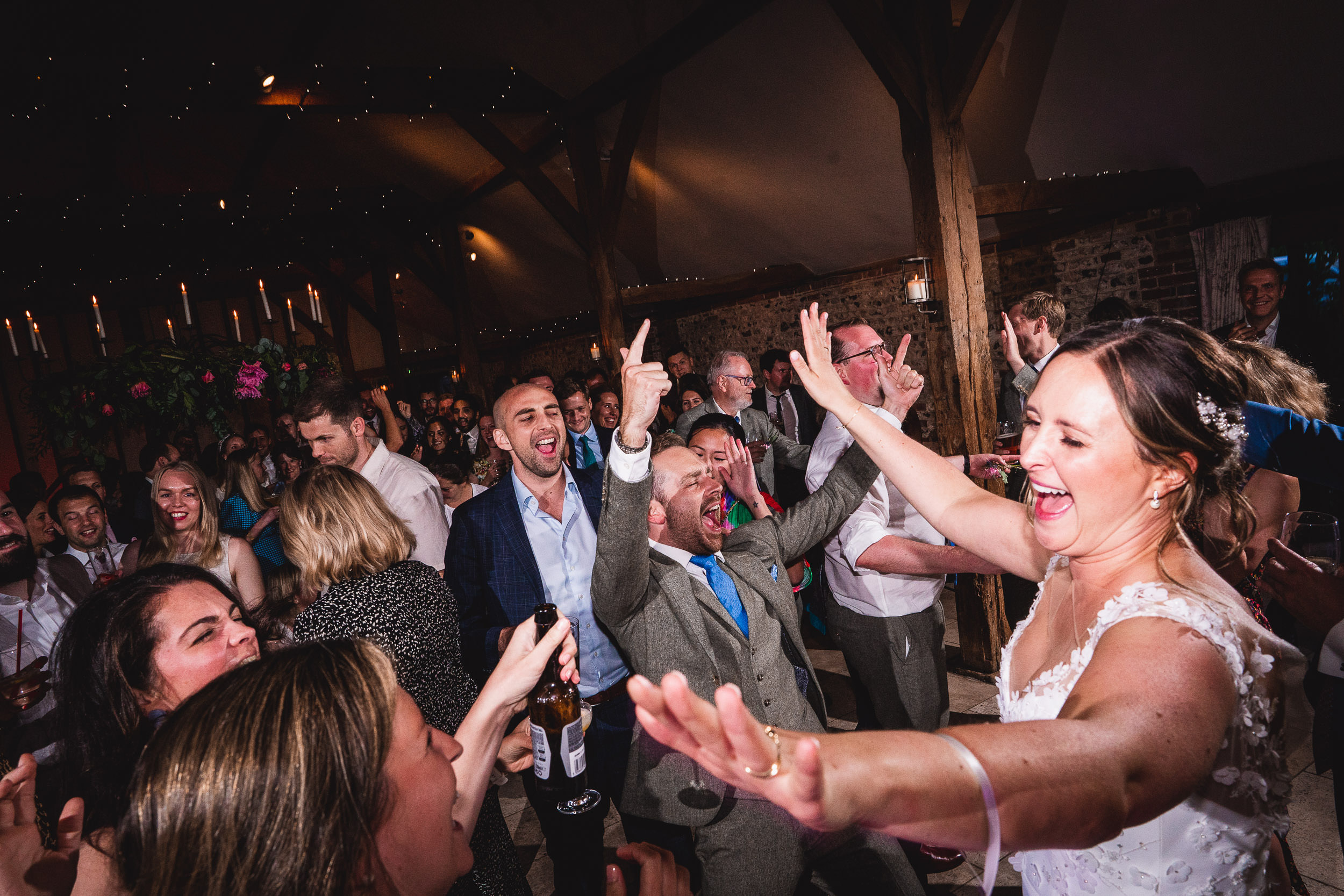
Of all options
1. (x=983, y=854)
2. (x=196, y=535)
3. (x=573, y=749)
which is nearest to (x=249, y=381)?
(x=196, y=535)

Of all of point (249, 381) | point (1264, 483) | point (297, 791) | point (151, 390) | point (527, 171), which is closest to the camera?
point (297, 791)

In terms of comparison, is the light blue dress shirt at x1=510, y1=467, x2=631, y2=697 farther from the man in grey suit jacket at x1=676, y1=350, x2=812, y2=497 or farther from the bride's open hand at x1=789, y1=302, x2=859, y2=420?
the man in grey suit jacket at x1=676, y1=350, x2=812, y2=497

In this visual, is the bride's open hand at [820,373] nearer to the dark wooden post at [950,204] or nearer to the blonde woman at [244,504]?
the dark wooden post at [950,204]

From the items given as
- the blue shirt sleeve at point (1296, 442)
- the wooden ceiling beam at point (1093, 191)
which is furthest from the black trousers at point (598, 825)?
the wooden ceiling beam at point (1093, 191)

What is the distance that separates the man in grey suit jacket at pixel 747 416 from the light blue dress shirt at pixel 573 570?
1744mm

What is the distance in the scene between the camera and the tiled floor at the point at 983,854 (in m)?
2.16

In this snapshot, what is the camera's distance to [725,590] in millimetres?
1942

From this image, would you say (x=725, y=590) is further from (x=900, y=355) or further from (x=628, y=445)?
(x=900, y=355)

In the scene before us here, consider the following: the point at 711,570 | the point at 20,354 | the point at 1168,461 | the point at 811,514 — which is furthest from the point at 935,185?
the point at 20,354

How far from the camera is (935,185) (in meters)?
3.82

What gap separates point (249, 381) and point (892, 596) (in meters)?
4.55

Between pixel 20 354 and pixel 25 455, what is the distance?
635cm

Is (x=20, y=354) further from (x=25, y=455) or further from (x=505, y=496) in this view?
(x=25, y=455)

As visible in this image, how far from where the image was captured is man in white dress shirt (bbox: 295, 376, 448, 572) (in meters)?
3.29
